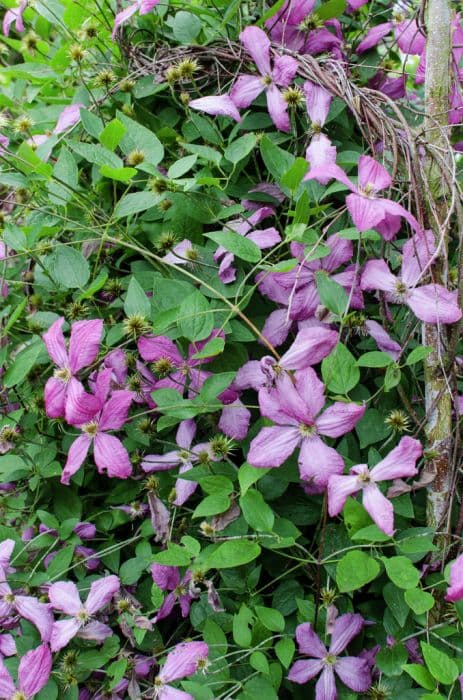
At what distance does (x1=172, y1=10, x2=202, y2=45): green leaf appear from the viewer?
96cm

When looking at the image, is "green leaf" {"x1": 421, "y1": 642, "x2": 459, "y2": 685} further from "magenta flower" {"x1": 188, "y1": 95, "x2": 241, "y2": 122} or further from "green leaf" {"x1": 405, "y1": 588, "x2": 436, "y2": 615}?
"magenta flower" {"x1": 188, "y1": 95, "x2": 241, "y2": 122}

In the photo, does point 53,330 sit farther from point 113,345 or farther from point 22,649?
point 22,649

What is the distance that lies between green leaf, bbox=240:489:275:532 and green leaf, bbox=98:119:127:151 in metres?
0.42

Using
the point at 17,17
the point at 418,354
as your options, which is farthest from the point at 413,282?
the point at 17,17

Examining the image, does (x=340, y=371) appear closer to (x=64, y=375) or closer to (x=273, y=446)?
(x=273, y=446)

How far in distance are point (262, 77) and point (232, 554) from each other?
23.2 inches

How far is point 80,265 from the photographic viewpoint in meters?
0.86

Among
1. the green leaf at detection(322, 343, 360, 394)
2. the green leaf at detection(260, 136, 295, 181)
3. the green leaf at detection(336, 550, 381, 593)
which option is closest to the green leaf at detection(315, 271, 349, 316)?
the green leaf at detection(322, 343, 360, 394)

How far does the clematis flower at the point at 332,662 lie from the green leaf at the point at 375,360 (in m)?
0.27

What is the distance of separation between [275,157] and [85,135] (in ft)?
1.12

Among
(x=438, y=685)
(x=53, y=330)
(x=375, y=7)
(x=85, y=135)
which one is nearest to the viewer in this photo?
(x=438, y=685)

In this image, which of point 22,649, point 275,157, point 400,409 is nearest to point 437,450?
point 400,409

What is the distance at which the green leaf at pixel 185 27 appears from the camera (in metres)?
0.96

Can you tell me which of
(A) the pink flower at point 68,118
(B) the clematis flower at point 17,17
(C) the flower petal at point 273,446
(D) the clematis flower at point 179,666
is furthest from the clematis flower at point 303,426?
(B) the clematis flower at point 17,17
